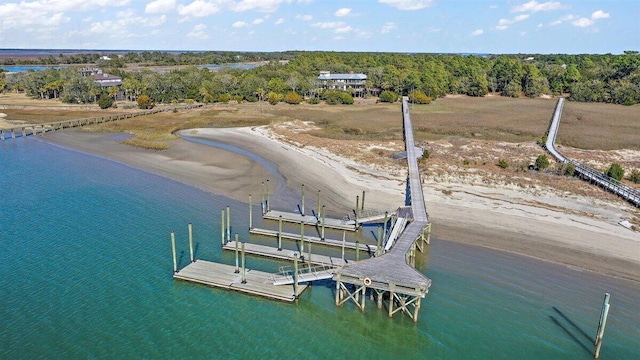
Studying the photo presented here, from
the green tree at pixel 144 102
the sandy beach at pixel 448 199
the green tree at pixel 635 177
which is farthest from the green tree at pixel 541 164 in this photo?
the green tree at pixel 144 102

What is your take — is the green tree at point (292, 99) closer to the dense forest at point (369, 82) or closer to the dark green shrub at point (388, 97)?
the dense forest at point (369, 82)

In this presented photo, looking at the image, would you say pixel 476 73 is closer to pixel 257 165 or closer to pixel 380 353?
pixel 257 165

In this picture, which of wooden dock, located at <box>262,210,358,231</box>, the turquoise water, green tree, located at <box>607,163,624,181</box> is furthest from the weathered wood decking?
green tree, located at <box>607,163,624,181</box>

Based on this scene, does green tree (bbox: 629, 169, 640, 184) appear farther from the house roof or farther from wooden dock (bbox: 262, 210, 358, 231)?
the house roof

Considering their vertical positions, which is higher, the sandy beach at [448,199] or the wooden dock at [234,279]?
the sandy beach at [448,199]

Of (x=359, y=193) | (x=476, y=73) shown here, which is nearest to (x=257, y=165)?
(x=359, y=193)

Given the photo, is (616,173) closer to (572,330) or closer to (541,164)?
(541,164)
